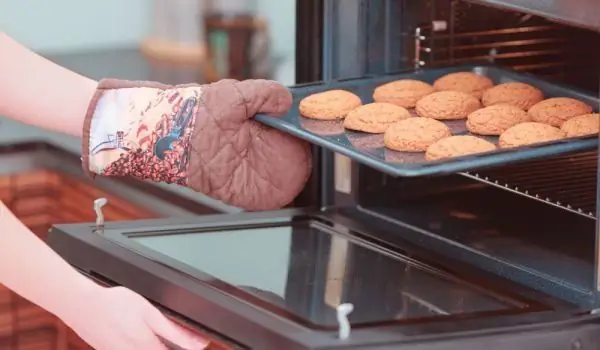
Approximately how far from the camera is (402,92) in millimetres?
1521

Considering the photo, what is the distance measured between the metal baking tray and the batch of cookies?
1 centimetres

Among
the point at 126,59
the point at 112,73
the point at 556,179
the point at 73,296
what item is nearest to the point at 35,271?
the point at 73,296

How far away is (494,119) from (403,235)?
0.20m

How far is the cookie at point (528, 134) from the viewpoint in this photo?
1.34 meters

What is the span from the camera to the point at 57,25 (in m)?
2.37

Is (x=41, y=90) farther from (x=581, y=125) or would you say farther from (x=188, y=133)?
(x=581, y=125)

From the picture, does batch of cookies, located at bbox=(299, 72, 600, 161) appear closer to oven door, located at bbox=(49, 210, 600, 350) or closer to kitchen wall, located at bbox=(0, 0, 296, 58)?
oven door, located at bbox=(49, 210, 600, 350)

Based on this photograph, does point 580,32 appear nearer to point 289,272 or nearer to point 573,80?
point 573,80

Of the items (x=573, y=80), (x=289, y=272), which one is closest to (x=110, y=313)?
(x=289, y=272)

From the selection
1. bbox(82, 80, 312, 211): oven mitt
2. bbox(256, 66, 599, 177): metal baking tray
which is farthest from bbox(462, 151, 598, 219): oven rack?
bbox(82, 80, 312, 211): oven mitt

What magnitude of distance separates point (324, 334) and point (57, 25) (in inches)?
51.7

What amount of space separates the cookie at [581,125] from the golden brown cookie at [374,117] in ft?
0.59

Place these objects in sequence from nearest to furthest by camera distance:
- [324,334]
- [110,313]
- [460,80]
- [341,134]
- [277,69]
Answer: [324,334] → [110,313] → [341,134] → [460,80] → [277,69]

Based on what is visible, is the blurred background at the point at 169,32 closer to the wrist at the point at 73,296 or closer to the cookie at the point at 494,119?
the cookie at the point at 494,119
